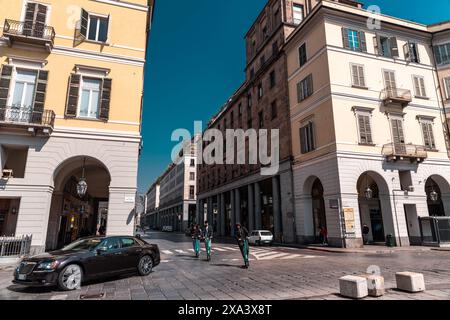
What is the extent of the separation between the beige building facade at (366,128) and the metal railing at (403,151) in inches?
3.1

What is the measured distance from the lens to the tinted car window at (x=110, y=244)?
9.37 meters

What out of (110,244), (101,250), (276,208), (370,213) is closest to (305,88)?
(276,208)

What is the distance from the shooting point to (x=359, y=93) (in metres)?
23.4

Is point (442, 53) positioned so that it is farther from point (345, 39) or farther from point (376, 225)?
point (376, 225)

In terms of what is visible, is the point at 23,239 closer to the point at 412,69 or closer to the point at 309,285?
the point at 309,285

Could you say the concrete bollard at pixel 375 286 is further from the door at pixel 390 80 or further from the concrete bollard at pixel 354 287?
the door at pixel 390 80

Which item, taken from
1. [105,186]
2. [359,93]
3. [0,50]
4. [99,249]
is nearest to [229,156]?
[105,186]

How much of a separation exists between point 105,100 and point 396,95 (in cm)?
2233

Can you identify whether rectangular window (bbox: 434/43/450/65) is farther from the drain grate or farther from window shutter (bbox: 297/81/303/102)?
the drain grate

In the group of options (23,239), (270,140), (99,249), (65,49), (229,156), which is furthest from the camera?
(229,156)

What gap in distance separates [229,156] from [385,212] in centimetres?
2460

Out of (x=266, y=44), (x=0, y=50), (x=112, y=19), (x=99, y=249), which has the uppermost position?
(x=266, y=44)

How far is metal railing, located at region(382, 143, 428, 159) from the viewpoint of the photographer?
2256cm

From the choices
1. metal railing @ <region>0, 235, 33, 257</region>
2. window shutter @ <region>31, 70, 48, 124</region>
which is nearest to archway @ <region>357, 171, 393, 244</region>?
window shutter @ <region>31, 70, 48, 124</region>
